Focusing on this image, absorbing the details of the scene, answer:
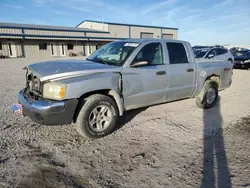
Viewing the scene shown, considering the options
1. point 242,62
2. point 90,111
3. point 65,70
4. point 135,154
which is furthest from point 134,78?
point 242,62

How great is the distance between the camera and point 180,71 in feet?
15.2

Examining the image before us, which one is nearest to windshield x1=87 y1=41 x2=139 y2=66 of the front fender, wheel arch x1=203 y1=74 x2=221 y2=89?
the front fender

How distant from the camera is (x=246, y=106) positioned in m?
5.75

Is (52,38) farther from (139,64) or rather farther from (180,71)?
(139,64)

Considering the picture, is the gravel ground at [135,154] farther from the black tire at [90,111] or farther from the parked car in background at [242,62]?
the parked car in background at [242,62]

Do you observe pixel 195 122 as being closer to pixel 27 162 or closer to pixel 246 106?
pixel 246 106

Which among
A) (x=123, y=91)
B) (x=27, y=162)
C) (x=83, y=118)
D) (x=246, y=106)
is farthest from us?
(x=246, y=106)

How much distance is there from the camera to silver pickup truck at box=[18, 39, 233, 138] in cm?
316

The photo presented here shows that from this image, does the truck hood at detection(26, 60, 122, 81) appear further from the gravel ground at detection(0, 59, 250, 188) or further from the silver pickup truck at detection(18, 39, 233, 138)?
the gravel ground at detection(0, 59, 250, 188)

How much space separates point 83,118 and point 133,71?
1.33 metres

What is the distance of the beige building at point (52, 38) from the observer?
28.6 meters

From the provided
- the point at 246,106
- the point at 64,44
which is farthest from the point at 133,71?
the point at 64,44

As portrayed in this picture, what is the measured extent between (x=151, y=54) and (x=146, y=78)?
62 cm

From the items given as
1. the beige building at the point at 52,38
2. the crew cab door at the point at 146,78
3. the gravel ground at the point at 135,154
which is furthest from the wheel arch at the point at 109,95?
the beige building at the point at 52,38
